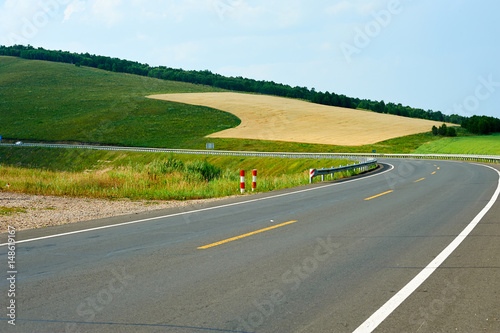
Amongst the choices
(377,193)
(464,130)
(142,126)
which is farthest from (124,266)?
(464,130)

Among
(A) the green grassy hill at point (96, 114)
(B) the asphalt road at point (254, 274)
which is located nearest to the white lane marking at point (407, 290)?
(B) the asphalt road at point (254, 274)

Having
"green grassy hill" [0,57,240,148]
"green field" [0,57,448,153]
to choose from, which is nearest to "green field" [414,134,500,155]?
"green field" [0,57,448,153]

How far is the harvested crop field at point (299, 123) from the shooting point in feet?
227

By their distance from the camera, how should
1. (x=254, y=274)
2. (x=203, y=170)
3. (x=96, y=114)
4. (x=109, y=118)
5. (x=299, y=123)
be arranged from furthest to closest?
(x=96, y=114) < (x=109, y=118) < (x=299, y=123) < (x=203, y=170) < (x=254, y=274)

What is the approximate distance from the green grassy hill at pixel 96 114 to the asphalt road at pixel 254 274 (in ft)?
185

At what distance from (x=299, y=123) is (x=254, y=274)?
76.0 meters

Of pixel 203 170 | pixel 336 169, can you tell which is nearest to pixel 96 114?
pixel 203 170

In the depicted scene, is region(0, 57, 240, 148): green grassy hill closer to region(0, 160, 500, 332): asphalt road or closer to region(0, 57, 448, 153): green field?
region(0, 57, 448, 153): green field

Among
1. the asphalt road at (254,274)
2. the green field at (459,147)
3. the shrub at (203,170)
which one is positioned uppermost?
the asphalt road at (254,274)

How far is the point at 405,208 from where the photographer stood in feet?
41.7

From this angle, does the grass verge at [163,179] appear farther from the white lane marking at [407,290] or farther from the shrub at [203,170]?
the white lane marking at [407,290]

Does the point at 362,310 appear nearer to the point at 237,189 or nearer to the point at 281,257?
the point at 281,257

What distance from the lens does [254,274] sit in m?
6.18

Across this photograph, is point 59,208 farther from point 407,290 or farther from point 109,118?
point 109,118
